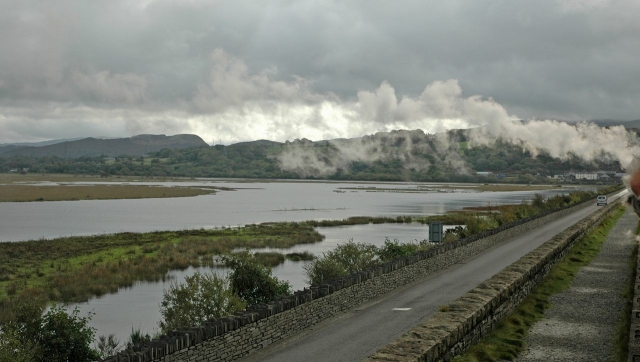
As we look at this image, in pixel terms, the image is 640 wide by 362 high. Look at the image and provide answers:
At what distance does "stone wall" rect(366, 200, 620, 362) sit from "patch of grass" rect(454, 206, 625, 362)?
7.5 inches

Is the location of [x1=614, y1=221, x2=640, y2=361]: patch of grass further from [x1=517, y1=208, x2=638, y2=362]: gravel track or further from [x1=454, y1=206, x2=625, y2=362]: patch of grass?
[x1=454, y1=206, x2=625, y2=362]: patch of grass

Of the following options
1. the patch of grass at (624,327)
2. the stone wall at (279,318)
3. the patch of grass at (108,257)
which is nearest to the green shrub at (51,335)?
the stone wall at (279,318)

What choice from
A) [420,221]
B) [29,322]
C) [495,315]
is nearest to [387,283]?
[495,315]

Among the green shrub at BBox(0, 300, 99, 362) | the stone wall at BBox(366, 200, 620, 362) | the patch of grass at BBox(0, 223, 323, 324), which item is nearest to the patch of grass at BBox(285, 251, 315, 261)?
the patch of grass at BBox(0, 223, 323, 324)

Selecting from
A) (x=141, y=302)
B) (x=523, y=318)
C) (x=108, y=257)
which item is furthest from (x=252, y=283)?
(x=108, y=257)

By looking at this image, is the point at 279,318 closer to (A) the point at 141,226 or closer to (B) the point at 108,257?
(B) the point at 108,257

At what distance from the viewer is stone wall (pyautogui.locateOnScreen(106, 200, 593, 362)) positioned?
1362cm

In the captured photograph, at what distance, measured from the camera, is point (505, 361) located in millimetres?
12266

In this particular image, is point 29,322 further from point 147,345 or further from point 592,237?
point 592,237

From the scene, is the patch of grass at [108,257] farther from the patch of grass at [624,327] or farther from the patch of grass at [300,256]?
the patch of grass at [624,327]

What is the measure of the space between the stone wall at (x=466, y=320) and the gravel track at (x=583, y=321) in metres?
0.91

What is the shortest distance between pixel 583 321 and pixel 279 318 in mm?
7978

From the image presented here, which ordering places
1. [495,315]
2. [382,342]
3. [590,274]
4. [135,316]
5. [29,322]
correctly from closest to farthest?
[495,315]
[382,342]
[29,322]
[590,274]
[135,316]

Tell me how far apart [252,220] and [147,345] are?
7714cm
